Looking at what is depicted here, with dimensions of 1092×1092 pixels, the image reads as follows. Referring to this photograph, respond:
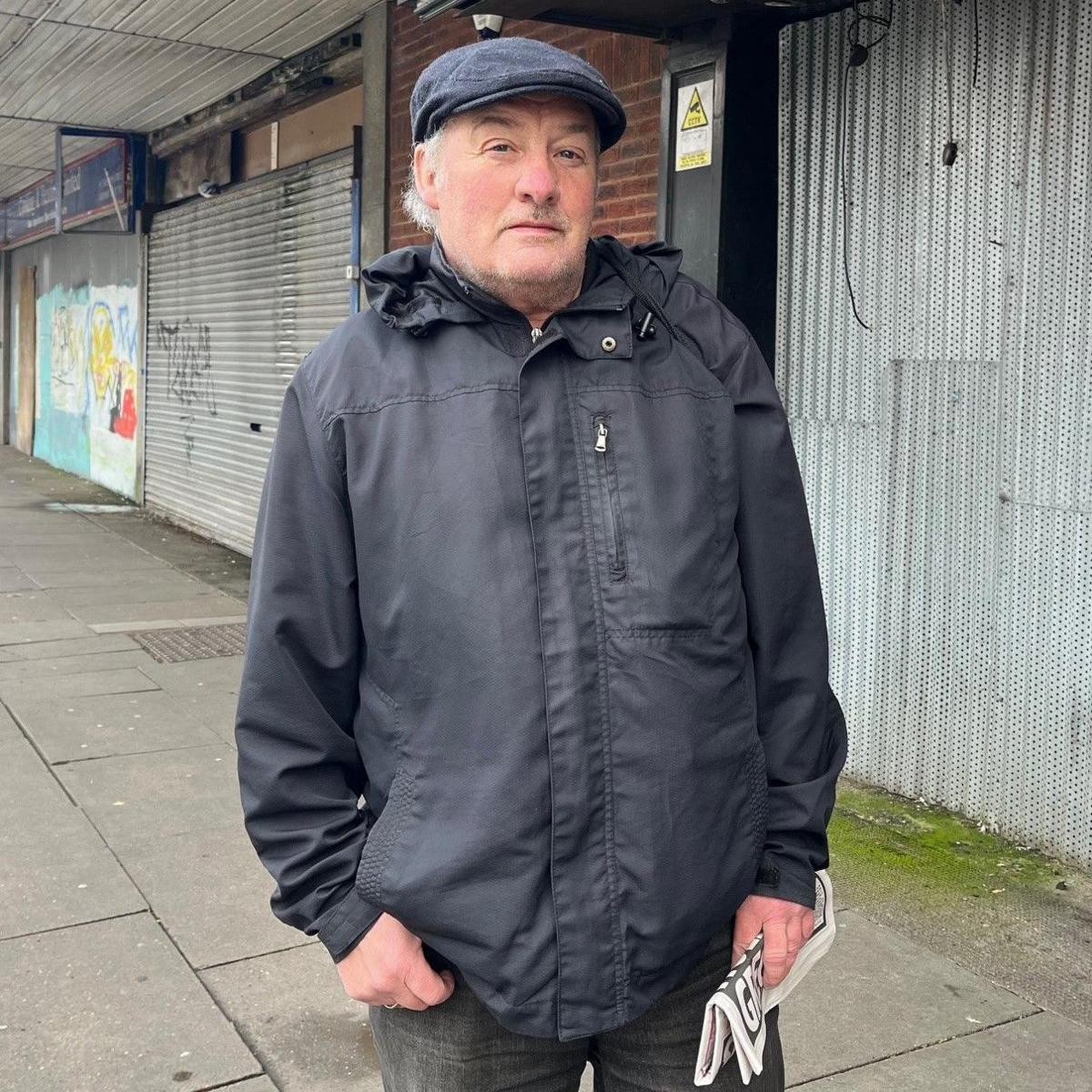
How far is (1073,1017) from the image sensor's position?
138 inches

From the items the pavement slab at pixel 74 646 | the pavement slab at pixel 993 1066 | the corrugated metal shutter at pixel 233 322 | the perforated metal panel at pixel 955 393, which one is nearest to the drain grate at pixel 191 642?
the pavement slab at pixel 74 646

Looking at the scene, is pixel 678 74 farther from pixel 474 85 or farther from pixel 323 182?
pixel 323 182

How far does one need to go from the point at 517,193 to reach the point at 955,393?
3329mm

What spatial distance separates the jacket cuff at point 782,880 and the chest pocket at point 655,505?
0.36m

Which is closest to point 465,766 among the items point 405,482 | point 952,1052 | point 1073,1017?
point 405,482

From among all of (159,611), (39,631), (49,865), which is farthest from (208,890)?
(159,611)

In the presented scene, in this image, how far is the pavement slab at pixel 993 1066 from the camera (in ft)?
10.4

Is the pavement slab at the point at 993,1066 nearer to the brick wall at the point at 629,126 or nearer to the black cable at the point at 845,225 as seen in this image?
the black cable at the point at 845,225

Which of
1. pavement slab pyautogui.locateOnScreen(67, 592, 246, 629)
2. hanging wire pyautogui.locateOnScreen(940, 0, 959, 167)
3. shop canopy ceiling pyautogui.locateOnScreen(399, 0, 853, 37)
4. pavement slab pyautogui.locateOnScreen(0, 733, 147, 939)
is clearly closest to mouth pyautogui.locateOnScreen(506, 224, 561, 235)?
pavement slab pyautogui.locateOnScreen(0, 733, 147, 939)

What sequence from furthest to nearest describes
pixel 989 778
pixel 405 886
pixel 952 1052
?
pixel 989 778 → pixel 952 1052 → pixel 405 886

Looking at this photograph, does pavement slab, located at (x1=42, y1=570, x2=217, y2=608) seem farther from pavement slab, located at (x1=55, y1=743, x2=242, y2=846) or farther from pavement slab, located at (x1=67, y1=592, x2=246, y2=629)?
pavement slab, located at (x1=55, y1=743, x2=242, y2=846)

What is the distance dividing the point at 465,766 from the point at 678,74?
441 centimetres

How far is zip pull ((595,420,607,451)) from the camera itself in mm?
1790

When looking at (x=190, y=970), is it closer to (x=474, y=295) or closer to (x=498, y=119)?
(x=474, y=295)
